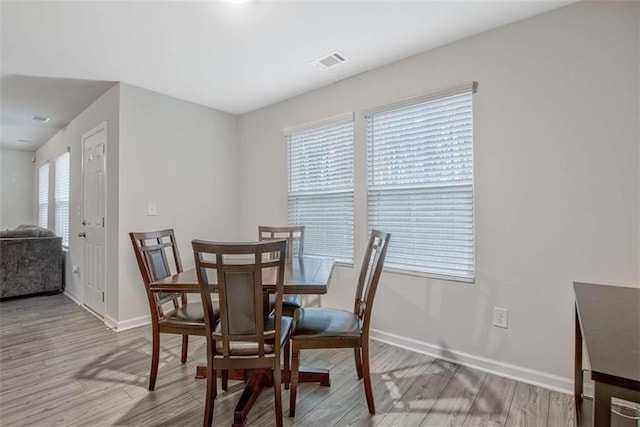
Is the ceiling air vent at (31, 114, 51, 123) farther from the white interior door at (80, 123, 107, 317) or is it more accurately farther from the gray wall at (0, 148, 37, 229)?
the gray wall at (0, 148, 37, 229)

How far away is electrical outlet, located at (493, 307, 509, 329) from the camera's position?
2.18 metres

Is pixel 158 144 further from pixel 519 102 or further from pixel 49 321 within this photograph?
pixel 519 102

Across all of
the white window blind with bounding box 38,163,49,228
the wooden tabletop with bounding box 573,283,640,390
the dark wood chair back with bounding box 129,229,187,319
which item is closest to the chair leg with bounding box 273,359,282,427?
the dark wood chair back with bounding box 129,229,187,319

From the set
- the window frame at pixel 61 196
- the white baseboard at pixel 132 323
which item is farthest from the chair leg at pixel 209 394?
the window frame at pixel 61 196

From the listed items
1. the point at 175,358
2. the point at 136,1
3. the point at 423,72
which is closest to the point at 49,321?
the point at 175,358

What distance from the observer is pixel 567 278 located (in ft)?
6.48

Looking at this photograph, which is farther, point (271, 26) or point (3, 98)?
point (3, 98)

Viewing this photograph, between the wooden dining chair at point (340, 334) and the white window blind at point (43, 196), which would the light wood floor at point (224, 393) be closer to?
the wooden dining chair at point (340, 334)

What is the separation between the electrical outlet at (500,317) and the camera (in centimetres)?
218

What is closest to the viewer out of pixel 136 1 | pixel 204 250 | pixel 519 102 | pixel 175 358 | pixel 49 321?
pixel 204 250

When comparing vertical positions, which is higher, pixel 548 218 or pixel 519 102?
pixel 519 102

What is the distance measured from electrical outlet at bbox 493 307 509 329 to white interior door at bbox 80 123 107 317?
3.64 metres

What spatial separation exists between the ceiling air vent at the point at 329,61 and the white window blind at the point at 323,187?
53cm

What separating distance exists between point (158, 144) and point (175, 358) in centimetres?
217
